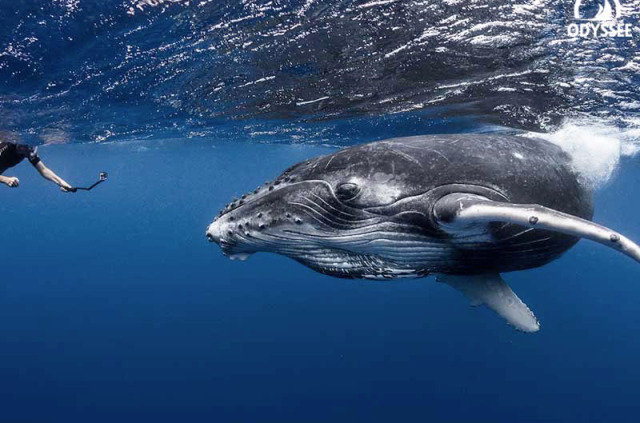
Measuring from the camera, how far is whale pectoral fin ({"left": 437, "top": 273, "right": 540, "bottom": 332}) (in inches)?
163

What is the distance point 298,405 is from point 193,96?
58.9 feet

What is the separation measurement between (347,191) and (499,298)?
6.84ft

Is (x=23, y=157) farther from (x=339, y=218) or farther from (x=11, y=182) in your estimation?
(x=339, y=218)

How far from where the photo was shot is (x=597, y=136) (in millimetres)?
14805

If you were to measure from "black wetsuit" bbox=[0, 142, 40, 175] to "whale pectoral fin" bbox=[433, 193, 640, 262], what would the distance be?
930 cm

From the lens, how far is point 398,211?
3.24 m

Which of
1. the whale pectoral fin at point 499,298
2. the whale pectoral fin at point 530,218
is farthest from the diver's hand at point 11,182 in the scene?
the whale pectoral fin at point 530,218

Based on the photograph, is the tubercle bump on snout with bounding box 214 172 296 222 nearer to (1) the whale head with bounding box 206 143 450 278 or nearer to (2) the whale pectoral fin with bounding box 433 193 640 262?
(1) the whale head with bounding box 206 143 450 278

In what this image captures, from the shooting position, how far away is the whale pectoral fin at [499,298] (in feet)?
13.6

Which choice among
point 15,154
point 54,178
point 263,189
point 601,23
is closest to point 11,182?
point 54,178

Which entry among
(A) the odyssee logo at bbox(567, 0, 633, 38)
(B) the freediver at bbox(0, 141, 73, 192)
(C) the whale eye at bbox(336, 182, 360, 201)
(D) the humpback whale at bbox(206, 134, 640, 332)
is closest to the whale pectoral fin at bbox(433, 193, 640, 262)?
(D) the humpback whale at bbox(206, 134, 640, 332)

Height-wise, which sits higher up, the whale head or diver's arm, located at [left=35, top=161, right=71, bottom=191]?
the whale head

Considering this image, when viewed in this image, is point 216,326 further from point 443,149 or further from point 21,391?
point 443,149

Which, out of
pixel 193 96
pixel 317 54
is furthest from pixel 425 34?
pixel 193 96
